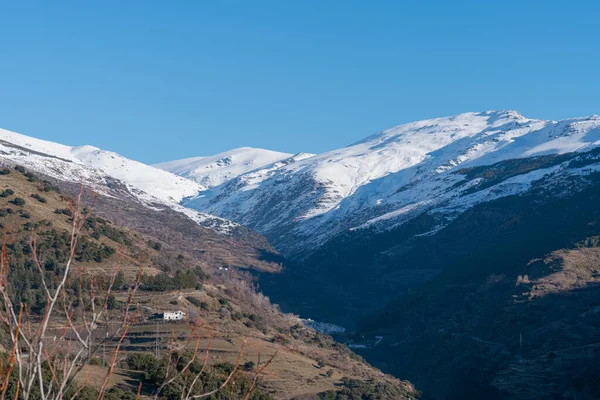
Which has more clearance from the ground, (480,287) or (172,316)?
(480,287)

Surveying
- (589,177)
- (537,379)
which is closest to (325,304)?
(589,177)

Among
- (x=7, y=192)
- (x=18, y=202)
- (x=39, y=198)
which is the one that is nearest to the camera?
(x=18, y=202)

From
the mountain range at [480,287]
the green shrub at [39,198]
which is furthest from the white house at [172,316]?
the green shrub at [39,198]

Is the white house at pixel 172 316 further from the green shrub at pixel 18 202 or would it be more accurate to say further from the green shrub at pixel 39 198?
the green shrub at pixel 39 198

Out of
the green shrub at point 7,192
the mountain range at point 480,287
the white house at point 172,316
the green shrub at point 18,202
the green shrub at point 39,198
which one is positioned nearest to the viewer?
the white house at point 172,316

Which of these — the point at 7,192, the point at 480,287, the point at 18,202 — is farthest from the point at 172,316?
the point at 480,287

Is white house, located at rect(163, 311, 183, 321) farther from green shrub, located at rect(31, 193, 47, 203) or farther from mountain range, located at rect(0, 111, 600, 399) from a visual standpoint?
green shrub, located at rect(31, 193, 47, 203)

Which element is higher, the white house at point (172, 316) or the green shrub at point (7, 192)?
the green shrub at point (7, 192)

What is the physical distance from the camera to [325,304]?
498 ft

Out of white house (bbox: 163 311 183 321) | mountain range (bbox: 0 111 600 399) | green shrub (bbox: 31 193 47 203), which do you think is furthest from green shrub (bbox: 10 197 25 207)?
mountain range (bbox: 0 111 600 399)

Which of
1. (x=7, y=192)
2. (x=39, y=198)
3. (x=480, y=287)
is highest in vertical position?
(x=7, y=192)

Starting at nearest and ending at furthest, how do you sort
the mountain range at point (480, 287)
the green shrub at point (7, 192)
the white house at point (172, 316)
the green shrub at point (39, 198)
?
1. the white house at point (172, 316)
2. the mountain range at point (480, 287)
3. the green shrub at point (7, 192)
4. the green shrub at point (39, 198)

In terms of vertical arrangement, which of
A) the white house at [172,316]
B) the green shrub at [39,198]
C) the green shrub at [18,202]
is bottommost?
the white house at [172,316]

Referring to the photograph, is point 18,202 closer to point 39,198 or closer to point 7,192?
point 7,192
